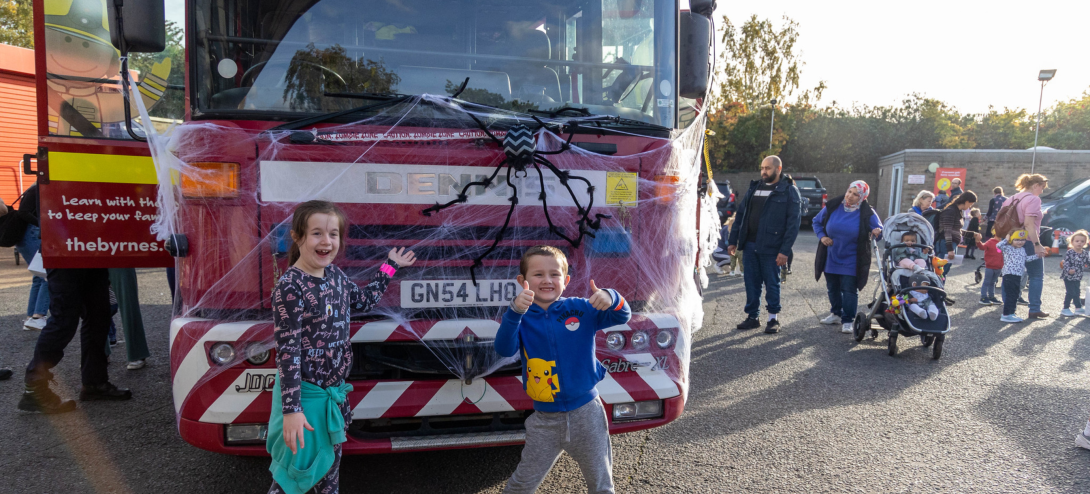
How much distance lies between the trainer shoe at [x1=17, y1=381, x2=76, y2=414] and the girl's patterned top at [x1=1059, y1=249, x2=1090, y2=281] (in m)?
10.0

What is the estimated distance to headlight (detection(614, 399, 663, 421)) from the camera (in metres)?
2.86

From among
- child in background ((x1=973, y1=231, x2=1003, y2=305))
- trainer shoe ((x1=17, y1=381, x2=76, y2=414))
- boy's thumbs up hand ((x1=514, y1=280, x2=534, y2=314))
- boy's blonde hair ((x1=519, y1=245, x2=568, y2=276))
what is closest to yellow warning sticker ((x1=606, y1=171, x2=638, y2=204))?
boy's blonde hair ((x1=519, y1=245, x2=568, y2=276))

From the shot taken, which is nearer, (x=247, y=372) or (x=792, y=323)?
(x=247, y=372)

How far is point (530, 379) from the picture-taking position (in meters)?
2.39

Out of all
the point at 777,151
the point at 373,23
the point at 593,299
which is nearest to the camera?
the point at 593,299

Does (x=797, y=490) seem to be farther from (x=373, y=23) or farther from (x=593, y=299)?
(x=373, y=23)

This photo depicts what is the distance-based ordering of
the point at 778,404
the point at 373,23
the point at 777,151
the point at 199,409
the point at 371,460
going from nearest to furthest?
the point at 199,409, the point at 373,23, the point at 371,460, the point at 778,404, the point at 777,151

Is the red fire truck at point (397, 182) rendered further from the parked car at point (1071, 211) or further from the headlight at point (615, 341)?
the parked car at point (1071, 211)

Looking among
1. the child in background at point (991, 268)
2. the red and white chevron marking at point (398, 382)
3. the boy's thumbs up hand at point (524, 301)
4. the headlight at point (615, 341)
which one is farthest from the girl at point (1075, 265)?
the boy's thumbs up hand at point (524, 301)

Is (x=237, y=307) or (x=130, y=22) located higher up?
(x=130, y=22)

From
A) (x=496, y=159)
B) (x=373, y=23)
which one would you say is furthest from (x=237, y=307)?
(x=373, y=23)

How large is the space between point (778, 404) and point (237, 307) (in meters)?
3.49

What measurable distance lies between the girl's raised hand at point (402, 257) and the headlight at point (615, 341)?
94 centimetres

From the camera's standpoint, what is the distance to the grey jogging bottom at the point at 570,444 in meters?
2.37
